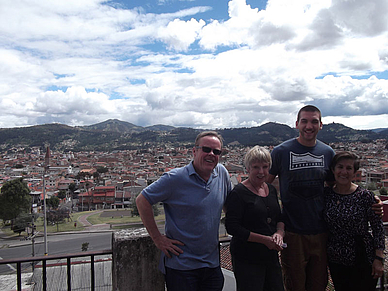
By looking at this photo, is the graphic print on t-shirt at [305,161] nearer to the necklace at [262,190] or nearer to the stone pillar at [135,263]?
the necklace at [262,190]

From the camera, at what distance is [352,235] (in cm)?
221

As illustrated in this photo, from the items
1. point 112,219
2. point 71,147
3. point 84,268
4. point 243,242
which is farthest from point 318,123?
point 71,147

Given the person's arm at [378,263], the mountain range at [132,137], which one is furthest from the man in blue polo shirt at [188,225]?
the mountain range at [132,137]

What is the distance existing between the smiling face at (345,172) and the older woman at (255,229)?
57cm

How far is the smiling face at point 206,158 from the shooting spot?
2.10 meters

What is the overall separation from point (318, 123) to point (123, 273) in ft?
6.72

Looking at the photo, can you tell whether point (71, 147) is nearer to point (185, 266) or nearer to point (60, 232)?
point (60, 232)

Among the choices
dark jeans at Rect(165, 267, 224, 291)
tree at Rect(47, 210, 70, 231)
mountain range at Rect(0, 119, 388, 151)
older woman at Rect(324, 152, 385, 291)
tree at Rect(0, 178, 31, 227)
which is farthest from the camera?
mountain range at Rect(0, 119, 388, 151)

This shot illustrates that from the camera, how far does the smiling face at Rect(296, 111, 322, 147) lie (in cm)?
243

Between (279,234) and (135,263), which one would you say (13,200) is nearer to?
(135,263)

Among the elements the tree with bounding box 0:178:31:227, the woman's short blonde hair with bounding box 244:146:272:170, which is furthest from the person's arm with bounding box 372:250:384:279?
the tree with bounding box 0:178:31:227

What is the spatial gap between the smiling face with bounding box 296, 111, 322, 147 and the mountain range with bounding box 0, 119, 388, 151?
5432 inches

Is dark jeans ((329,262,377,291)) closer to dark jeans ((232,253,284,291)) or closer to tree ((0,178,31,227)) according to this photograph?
dark jeans ((232,253,284,291))

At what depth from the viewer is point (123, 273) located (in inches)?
87.9
